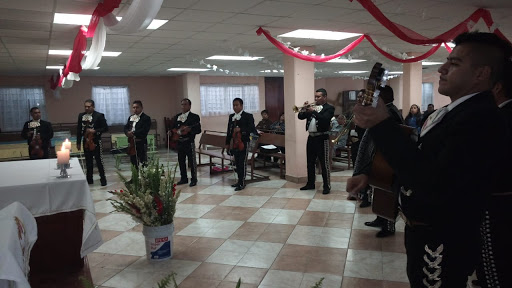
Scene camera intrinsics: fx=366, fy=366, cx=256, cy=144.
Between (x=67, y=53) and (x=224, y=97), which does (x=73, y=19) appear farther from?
(x=224, y=97)

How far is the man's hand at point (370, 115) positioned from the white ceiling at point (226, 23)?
10.6 feet

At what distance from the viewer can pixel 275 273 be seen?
115 inches

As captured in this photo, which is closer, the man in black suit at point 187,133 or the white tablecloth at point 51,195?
the white tablecloth at point 51,195

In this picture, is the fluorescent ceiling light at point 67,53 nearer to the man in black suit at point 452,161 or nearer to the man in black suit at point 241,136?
the man in black suit at point 241,136

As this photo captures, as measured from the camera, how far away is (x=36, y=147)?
6.39 m

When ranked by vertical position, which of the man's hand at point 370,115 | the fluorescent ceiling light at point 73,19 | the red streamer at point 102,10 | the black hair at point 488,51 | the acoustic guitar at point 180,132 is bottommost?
the acoustic guitar at point 180,132

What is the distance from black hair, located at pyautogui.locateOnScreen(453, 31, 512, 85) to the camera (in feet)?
3.80

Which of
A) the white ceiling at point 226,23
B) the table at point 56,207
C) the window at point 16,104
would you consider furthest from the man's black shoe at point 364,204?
the window at point 16,104

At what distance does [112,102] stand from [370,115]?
40.8 ft

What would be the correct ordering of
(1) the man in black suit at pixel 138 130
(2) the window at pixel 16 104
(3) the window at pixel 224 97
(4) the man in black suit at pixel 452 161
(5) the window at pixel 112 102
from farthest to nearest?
1. (3) the window at pixel 224 97
2. (5) the window at pixel 112 102
3. (2) the window at pixel 16 104
4. (1) the man in black suit at pixel 138 130
5. (4) the man in black suit at pixel 452 161

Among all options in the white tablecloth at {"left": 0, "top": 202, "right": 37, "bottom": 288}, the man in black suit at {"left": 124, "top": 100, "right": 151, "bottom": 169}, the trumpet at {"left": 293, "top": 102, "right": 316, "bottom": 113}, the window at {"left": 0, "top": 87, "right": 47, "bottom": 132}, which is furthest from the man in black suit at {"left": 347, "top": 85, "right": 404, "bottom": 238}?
the window at {"left": 0, "top": 87, "right": 47, "bottom": 132}

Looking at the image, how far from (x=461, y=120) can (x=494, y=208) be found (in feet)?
1.62

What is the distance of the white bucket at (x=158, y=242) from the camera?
10.3ft

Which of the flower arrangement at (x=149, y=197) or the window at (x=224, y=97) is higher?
the window at (x=224, y=97)
